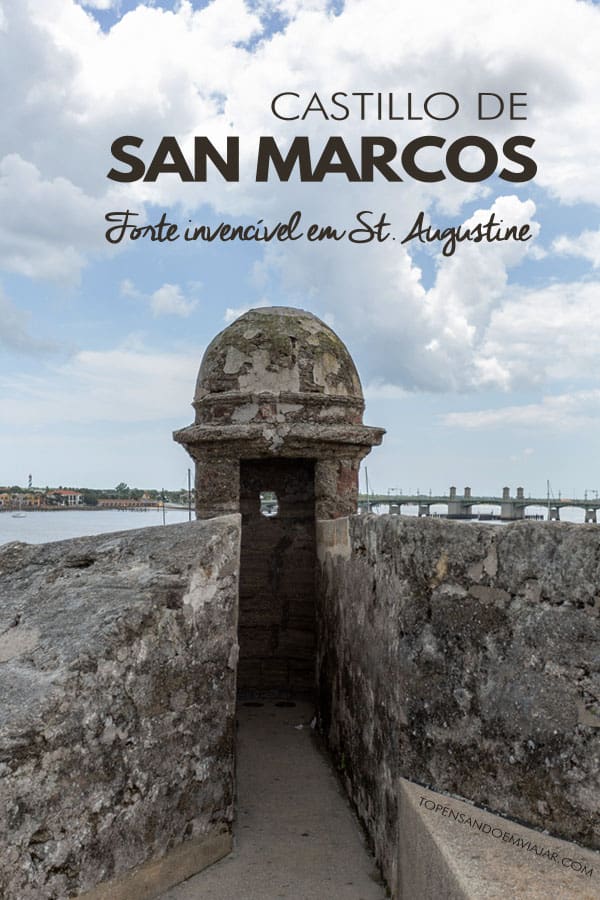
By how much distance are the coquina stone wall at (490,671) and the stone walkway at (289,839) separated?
Result: 0.21 m

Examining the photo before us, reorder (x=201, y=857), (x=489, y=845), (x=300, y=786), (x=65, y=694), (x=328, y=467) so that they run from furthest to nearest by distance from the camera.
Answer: (x=328, y=467)
(x=300, y=786)
(x=201, y=857)
(x=65, y=694)
(x=489, y=845)

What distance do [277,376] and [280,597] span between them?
1.88 m

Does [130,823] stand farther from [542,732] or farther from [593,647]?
[593,647]

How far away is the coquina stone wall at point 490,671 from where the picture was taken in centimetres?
275

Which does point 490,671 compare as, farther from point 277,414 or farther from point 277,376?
point 277,376

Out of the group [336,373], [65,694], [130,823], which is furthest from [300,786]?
[336,373]

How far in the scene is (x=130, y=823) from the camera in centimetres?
326

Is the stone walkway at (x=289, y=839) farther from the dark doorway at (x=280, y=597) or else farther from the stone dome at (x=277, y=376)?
the stone dome at (x=277, y=376)

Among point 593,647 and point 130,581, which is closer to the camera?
point 593,647

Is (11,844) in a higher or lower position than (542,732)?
lower

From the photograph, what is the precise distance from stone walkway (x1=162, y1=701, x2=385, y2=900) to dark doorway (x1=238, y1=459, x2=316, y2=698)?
121 centimetres

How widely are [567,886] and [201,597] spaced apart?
1.86 m

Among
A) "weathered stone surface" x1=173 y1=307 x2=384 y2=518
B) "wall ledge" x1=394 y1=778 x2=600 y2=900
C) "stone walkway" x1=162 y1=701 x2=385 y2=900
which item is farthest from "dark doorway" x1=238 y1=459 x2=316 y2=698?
"wall ledge" x1=394 y1=778 x2=600 y2=900

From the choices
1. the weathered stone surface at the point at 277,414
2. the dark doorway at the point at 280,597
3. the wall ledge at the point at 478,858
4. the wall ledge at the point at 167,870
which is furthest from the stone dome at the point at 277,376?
the wall ledge at the point at 478,858
